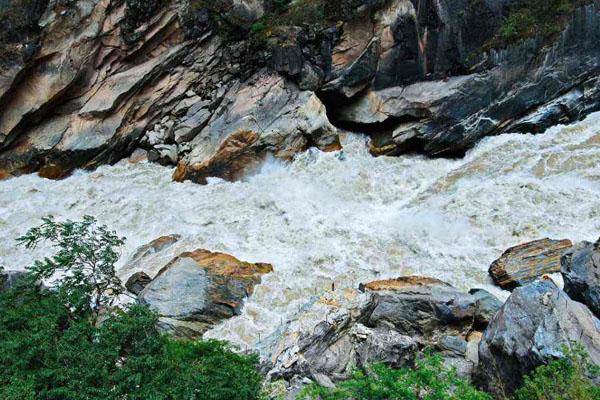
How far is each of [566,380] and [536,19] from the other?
1525 centimetres

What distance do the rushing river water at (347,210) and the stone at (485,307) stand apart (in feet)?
4.67

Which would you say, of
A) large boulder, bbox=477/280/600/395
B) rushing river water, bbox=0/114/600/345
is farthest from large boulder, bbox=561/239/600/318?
rushing river water, bbox=0/114/600/345

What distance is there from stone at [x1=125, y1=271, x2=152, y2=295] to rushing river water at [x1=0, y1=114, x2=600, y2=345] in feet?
2.95

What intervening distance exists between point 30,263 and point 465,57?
49.1 feet

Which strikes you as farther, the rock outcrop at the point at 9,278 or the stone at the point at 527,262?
the stone at the point at 527,262

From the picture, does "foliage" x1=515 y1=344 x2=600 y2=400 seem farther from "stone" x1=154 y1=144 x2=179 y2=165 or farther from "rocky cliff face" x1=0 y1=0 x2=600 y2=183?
"stone" x1=154 y1=144 x2=179 y2=165

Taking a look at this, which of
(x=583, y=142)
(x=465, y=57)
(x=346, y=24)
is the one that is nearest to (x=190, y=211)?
(x=346, y=24)

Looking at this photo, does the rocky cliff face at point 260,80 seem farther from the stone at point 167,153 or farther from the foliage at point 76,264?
the foliage at point 76,264

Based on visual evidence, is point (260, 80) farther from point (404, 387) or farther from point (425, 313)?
point (404, 387)

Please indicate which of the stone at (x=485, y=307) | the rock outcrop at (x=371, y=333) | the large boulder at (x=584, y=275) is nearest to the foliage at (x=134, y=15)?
the rock outcrop at (x=371, y=333)

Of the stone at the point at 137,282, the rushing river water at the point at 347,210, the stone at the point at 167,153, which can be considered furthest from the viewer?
the stone at the point at 167,153

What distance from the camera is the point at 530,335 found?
7.34 metres

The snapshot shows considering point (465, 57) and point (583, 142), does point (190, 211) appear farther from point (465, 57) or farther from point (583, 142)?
point (583, 142)

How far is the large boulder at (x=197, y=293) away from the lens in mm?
11039
